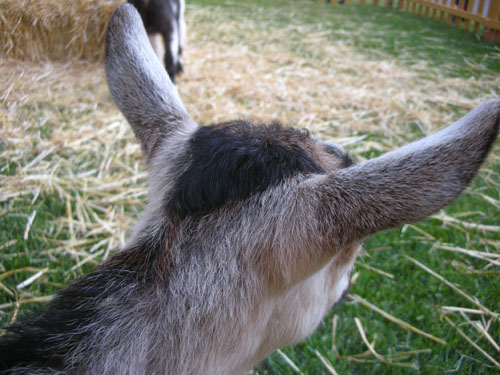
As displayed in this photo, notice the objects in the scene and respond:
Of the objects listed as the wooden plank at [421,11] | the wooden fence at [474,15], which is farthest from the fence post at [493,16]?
the wooden plank at [421,11]

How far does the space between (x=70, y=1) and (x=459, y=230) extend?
335cm

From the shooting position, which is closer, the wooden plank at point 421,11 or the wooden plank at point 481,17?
the wooden plank at point 481,17

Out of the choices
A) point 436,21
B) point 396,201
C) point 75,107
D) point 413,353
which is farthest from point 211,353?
point 75,107

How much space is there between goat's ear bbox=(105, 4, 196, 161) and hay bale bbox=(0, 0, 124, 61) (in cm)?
35

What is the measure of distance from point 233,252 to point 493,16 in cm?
208

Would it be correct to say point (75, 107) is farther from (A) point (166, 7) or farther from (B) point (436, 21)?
(B) point (436, 21)

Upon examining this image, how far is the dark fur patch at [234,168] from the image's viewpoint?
1450 millimetres

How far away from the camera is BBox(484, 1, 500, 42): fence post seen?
2262mm

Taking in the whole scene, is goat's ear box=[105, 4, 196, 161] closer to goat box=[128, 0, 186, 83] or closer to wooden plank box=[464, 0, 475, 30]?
wooden plank box=[464, 0, 475, 30]

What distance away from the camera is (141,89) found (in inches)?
74.5

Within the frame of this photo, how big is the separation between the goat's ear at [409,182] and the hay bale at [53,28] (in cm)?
162

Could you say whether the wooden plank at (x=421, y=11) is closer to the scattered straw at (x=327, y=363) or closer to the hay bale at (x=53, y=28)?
the hay bale at (x=53, y=28)

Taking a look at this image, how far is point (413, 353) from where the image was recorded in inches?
97.6

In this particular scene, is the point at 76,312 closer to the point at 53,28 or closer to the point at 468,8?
the point at 53,28
